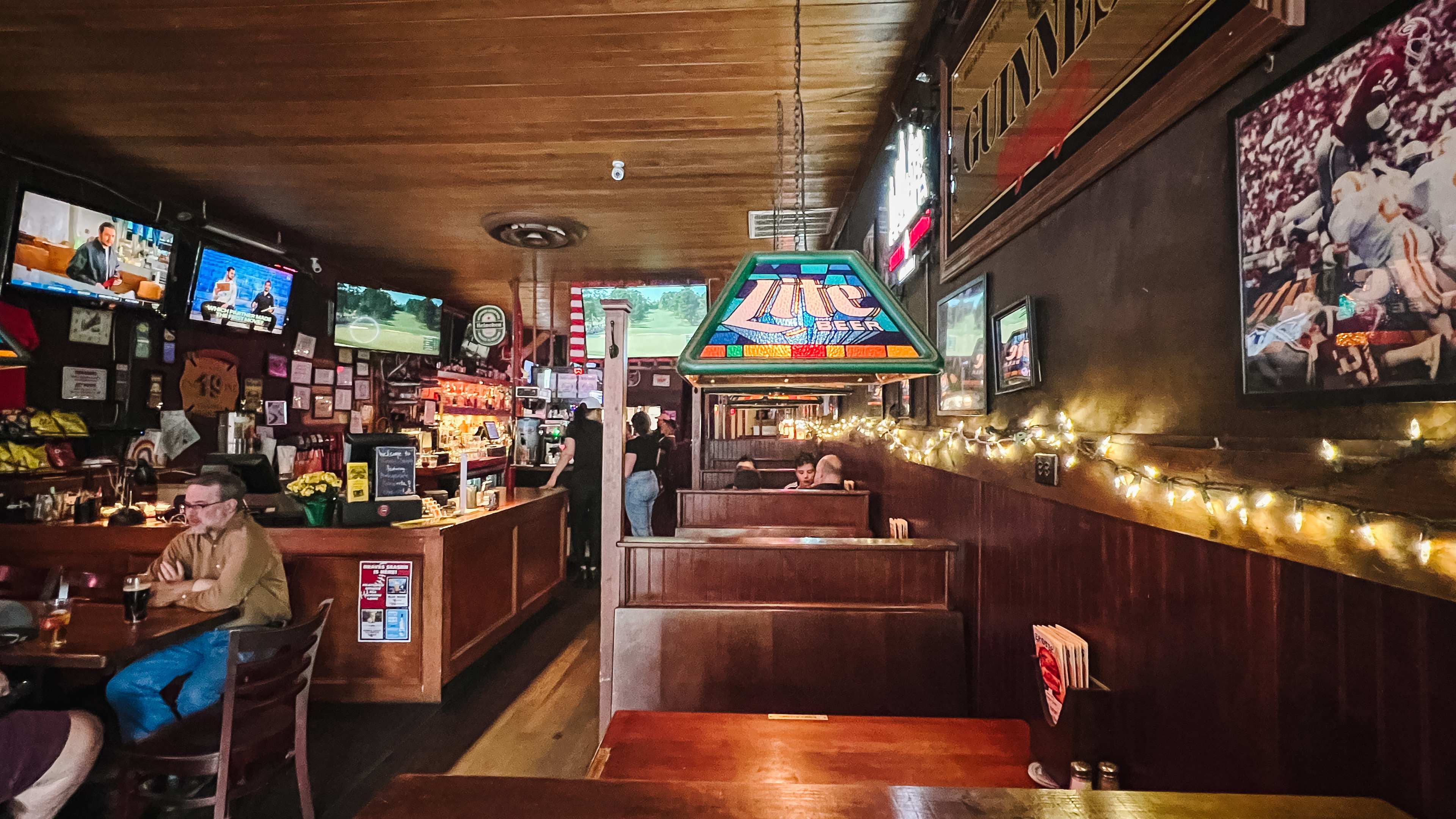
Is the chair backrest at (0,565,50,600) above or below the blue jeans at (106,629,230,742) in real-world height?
above

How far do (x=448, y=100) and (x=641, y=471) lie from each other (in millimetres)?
3857

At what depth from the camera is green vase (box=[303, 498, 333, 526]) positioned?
388cm

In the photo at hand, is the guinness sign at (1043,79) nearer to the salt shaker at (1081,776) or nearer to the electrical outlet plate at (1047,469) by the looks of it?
the electrical outlet plate at (1047,469)

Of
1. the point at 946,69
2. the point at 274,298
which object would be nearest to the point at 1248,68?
the point at 946,69

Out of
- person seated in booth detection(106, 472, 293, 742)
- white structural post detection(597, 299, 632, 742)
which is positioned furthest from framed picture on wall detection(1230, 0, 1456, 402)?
person seated in booth detection(106, 472, 293, 742)

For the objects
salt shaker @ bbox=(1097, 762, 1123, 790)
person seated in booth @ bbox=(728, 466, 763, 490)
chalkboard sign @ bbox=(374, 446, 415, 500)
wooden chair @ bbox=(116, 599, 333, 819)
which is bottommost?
wooden chair @ bbox=(116, 599, 333, 819)

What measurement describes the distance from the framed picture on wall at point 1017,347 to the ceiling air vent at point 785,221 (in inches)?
119

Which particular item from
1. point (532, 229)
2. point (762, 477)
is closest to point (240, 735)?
point (532, 229)

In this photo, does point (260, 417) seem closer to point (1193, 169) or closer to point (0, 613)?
point (0, 613)

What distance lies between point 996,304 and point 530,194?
12.7 ft

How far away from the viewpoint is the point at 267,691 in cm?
244

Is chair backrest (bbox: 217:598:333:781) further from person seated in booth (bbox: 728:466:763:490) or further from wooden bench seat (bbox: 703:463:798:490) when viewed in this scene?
wooden bench seat (bbox: 703:463:798:490)

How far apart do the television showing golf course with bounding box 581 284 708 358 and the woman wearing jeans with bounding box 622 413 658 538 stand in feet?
2.33

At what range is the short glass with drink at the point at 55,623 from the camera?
7.70ft
